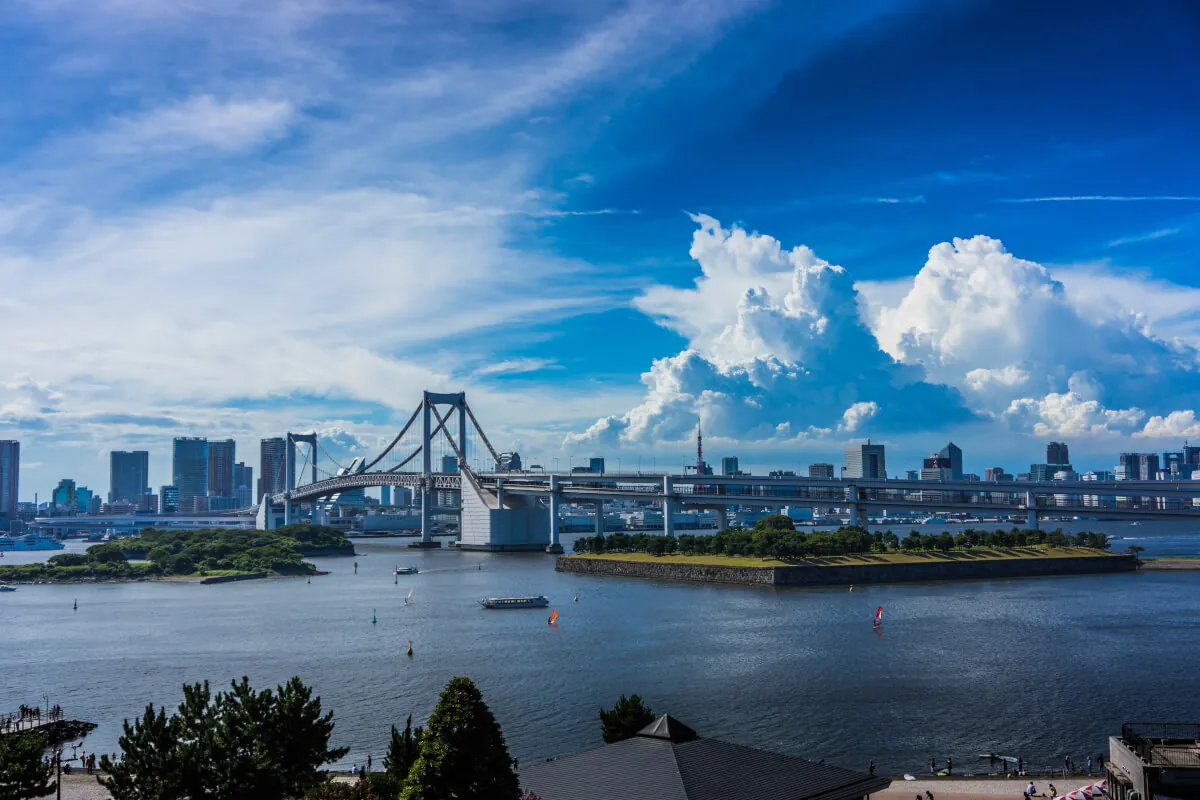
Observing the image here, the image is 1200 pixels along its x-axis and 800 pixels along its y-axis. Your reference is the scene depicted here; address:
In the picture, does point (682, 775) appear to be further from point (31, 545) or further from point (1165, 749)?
point (31, 545)

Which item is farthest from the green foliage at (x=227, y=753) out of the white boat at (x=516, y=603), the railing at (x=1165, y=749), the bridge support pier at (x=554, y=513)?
the bridge support pier at (x=554, y=513)

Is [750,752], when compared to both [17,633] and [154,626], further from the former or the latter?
[17,633]

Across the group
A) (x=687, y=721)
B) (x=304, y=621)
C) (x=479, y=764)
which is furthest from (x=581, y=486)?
(x=479, y=764)

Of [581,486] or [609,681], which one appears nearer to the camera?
[609,681]

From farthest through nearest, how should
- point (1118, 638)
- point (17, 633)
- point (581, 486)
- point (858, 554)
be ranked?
point (581, 486), point (858, 554), point (17, 633), point (1118, 638)

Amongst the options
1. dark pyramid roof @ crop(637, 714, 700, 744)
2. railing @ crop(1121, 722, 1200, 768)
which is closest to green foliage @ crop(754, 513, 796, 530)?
railing @ crop(1121, 722, 1200, 768)

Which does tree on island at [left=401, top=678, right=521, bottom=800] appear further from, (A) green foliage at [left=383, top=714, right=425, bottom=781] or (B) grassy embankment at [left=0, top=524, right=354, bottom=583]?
(B) grassy embankment at [left=0, top=524, right=354, bottom=583]

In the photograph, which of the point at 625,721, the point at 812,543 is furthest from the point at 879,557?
the point at 625,721
